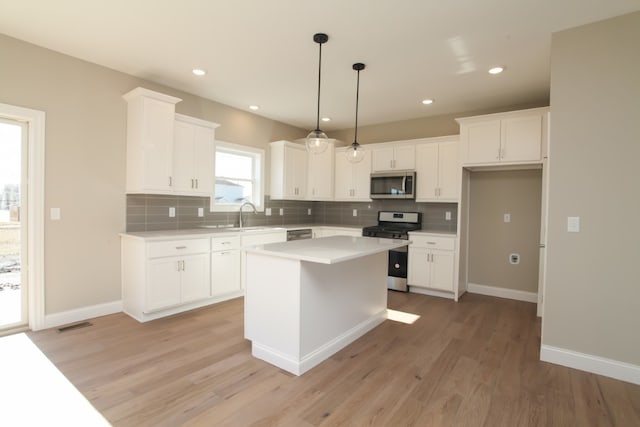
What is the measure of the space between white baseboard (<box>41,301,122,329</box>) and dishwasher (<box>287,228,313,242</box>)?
2352mm

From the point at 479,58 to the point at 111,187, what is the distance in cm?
403

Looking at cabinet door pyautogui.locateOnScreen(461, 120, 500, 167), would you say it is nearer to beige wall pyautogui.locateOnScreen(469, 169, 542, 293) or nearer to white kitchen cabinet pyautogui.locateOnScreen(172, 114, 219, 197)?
beige wall pyautogui.locateOnScreen(469, 169, 542, 293)

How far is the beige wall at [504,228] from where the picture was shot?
4423 mm

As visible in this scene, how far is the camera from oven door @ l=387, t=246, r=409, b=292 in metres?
4.85

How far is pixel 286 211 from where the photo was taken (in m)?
5.89

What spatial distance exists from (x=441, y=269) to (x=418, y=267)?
32 centimetres

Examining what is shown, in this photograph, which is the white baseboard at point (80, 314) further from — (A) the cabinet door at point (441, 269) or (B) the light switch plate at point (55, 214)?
(A) the cabinet door at point (441, 269)

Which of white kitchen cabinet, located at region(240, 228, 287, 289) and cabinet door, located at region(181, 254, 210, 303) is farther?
white kitchen cabinet, located at region(240, 228, 287, 289)

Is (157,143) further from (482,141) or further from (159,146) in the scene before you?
(482,141)

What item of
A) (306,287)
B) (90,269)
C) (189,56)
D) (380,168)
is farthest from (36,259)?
(380,168)

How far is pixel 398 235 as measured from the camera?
4809 millimetres

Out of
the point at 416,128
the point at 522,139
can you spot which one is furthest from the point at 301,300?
the point at 416,128

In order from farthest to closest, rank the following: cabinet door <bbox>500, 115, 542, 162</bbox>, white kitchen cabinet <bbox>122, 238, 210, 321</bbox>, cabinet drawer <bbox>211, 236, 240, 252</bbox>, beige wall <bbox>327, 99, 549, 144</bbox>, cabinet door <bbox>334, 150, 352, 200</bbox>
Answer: cabinet door <bbox>334, 150, 352, 200</bbox> → beige wall <bbox>327, 99, 549, 144</bbox> → cabinet drawer <bbox>211, 236, 240, 252</bbox> → cabinet door <bbox>500, 115, 542, 162</bbox> → white kitchen cabinet <bbox>122, 238, 210, 321</bbox>

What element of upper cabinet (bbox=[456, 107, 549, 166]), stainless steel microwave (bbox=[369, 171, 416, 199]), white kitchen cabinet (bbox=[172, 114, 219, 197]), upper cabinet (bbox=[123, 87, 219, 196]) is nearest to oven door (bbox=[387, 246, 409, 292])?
stainless steel microwave (bbox=[369, 171, 416, 199])
